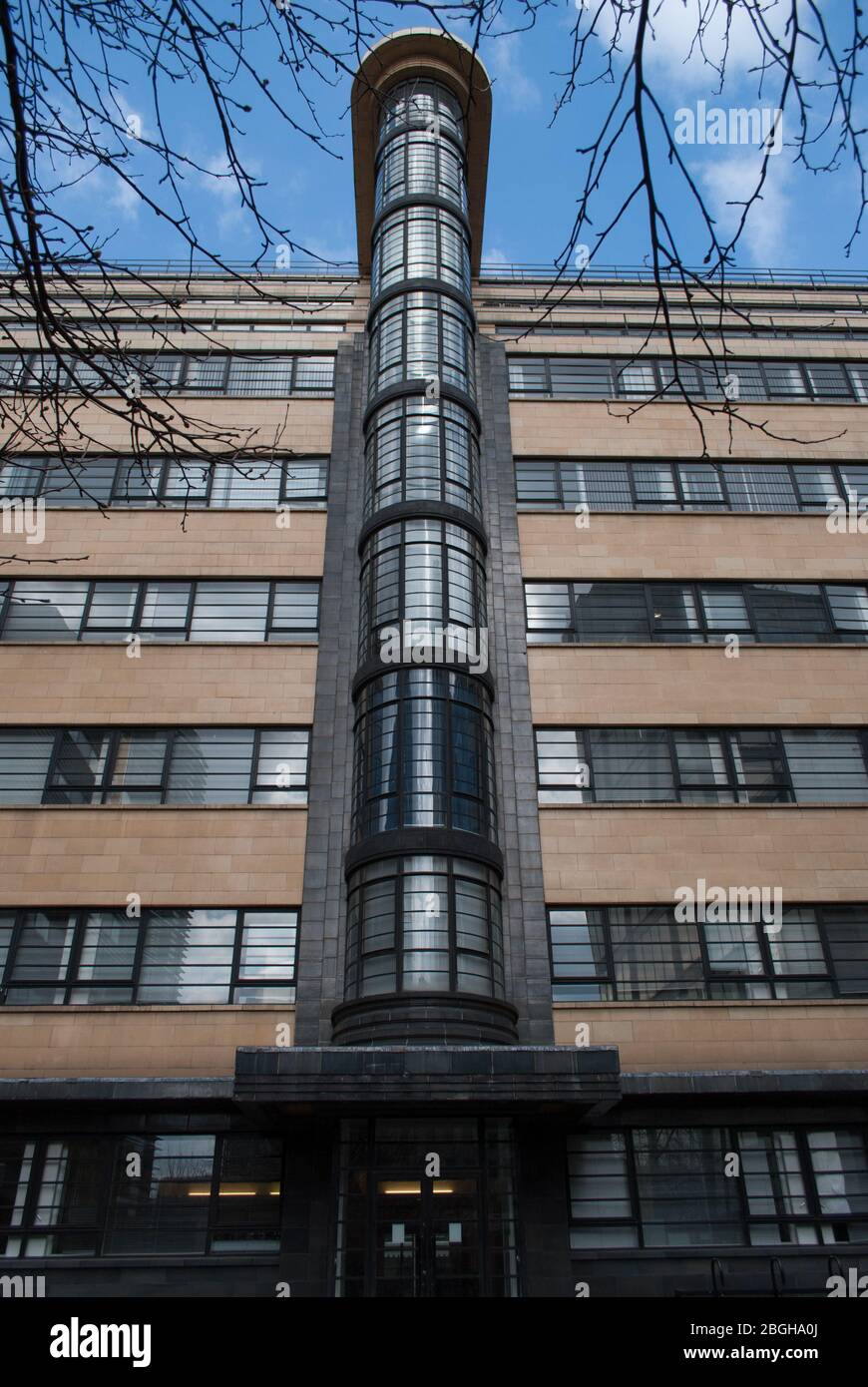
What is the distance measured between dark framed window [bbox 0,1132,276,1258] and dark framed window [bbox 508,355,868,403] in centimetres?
2066

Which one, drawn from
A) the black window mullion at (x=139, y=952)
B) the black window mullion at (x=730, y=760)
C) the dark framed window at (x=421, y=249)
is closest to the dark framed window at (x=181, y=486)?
the dark framed window at (x=421, y=249)

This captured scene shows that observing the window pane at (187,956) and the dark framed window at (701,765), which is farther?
the dark framed window at (701,765)

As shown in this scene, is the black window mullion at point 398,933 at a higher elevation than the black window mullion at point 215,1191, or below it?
higher

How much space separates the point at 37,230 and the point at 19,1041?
16.2m

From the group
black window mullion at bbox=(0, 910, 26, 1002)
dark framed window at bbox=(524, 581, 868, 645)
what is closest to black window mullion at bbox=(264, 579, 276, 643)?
dark framed window at bbox=(524, 581, 868, 645)

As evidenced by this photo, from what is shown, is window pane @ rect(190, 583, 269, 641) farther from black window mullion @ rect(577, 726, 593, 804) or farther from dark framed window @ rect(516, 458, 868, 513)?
black window mullion @ rect(577, 726, 593, 804)

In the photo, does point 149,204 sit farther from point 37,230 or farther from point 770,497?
point 770,497

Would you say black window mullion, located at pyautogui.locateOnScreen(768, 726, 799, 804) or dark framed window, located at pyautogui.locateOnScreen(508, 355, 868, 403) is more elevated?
dark framed window, located at pyautogui.locateOnScreen(508, 355, 868, 403)

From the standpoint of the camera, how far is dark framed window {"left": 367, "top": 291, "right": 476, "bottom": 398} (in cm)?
2358

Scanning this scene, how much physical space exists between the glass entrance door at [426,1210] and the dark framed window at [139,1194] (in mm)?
1745

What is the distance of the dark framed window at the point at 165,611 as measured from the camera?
21.3 m

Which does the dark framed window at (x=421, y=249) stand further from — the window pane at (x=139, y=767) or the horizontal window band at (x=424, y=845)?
the horizontal window band at (x=424, y=845)
